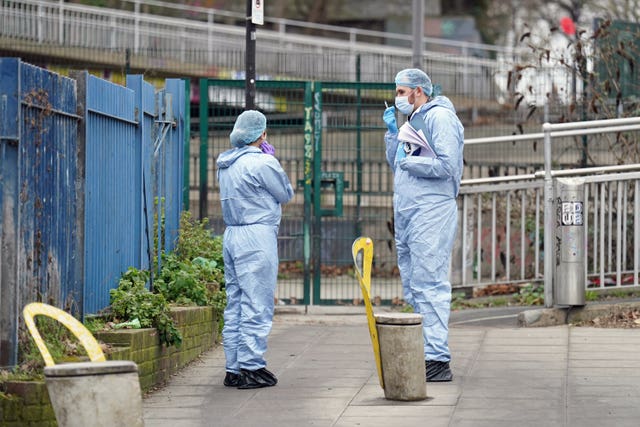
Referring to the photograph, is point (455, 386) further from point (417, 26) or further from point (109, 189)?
point (417, 26)

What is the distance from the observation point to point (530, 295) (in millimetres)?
12266

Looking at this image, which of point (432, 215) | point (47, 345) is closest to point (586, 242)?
point (432, 215)

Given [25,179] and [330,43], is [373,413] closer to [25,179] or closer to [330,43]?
[25,179]

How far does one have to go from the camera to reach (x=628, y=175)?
442 inches

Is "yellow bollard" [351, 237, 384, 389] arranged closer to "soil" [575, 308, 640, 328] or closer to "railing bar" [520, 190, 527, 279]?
"soil" [575, 308, 640, 328]

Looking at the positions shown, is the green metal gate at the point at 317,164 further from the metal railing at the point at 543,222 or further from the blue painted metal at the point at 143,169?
the blue painted metal at the point at 143,169

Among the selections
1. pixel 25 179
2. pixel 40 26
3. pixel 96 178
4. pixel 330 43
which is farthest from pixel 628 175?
pixel 330 43

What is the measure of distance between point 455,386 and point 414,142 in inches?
64.2

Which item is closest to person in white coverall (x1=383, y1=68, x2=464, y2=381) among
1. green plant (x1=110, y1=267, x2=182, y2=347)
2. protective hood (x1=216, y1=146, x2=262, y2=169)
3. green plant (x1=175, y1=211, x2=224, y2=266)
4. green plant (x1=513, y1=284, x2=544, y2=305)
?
protective hood (x1=216, y1=146, x2=262, y2=169)

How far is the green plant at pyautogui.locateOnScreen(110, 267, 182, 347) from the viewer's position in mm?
8453

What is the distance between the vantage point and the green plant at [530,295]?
12.1m

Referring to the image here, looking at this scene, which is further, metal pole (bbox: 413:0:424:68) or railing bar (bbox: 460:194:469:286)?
metal pole (bbox: 413:0:424:68)

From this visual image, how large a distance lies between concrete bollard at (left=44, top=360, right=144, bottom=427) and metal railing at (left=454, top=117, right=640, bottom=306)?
5942 millimetres

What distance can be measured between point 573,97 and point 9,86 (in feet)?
29.1
